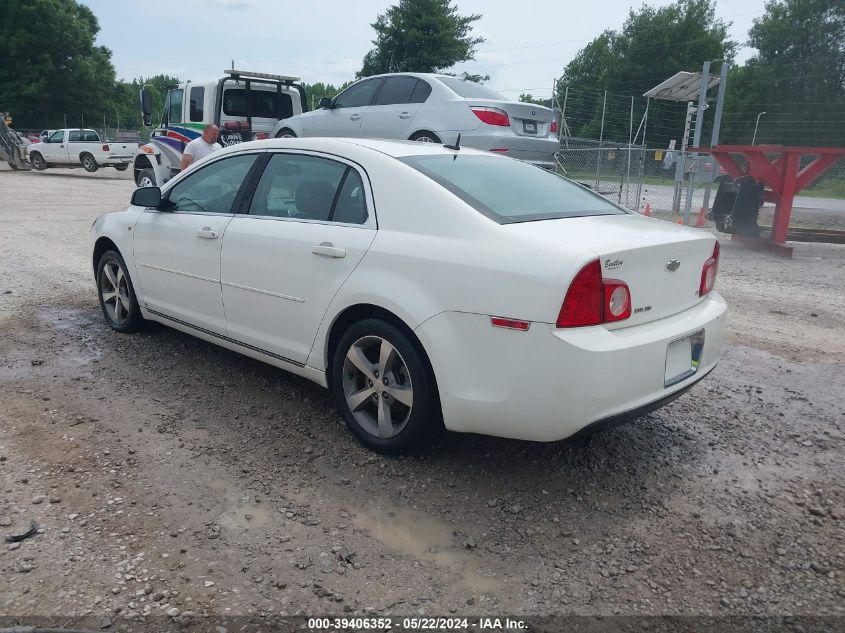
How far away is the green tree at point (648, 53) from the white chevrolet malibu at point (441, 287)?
150 feet

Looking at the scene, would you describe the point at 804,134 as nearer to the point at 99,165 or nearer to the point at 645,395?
the point at 99,165

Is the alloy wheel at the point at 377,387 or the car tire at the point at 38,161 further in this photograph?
the car tire at the point at 38,161

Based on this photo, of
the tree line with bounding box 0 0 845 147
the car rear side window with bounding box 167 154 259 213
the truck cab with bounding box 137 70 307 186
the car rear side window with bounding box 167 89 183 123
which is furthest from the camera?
the tree line with bounding box 0 0 845 147

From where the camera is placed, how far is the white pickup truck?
24.8m

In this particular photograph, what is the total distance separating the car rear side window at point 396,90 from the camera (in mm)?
10141

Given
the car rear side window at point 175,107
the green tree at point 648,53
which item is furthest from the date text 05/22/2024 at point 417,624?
the green tree at point 648,53

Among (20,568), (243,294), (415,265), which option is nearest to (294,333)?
(243,294)

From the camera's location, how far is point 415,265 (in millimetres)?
3088

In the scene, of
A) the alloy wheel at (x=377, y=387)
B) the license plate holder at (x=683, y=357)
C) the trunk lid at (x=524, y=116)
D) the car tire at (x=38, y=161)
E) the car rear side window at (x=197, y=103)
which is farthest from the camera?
the car tire at (x=38, y=161)

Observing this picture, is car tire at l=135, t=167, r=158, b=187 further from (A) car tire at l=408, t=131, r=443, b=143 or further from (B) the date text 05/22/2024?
(B) the date text 05/22/2024

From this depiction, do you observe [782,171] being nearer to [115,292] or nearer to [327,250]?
[327,250]

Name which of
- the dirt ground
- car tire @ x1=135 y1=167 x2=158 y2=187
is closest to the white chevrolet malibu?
the dirt ground

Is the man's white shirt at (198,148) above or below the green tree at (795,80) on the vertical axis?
below

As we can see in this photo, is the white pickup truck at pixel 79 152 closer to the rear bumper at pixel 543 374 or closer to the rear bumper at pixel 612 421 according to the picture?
the rear bumper at pixel 543 374
